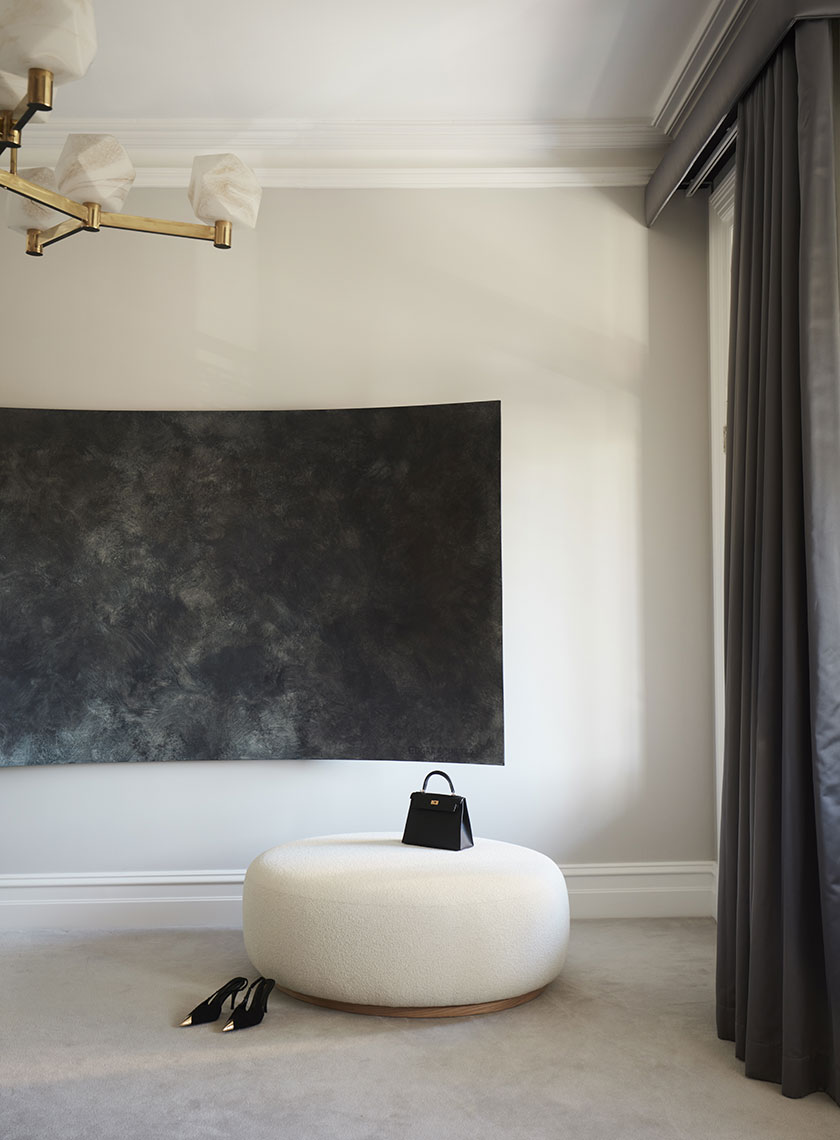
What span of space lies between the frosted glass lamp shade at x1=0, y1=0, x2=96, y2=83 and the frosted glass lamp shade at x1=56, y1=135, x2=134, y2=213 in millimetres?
361

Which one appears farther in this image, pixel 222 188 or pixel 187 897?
pixel 187 897

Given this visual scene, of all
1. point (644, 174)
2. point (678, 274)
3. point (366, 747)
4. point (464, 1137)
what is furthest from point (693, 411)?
point (464, 1137)

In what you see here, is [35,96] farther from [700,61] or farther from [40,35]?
[700,61]

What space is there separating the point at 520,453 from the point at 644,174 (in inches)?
47.3

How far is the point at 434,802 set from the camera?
3039 millimetres

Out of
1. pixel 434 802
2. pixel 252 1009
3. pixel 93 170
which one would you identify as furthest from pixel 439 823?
pixel 93 170

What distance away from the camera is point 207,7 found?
2957mm

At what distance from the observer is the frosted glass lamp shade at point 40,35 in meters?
1.64

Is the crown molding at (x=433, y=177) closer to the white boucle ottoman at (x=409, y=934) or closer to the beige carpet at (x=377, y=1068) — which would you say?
the white boucle ottoman at (x=409, y=934)

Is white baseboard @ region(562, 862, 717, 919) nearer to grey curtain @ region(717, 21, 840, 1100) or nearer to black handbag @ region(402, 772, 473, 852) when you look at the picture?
black handbag @ region(402, 772, 473, 852)

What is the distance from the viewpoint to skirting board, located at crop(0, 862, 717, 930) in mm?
3586

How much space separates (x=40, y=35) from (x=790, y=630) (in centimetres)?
201

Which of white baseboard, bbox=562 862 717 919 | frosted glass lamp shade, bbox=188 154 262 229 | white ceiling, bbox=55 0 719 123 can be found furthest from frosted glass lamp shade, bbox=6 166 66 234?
white baseboard, bbox=562 862 717 919

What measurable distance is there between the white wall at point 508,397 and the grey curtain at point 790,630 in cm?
106
